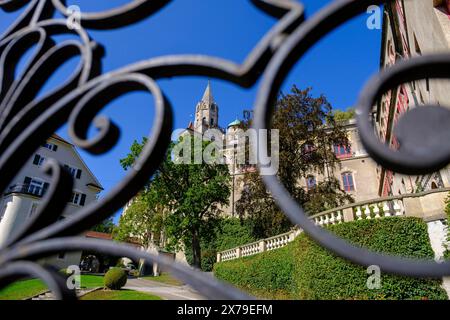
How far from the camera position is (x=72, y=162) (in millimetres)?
29344

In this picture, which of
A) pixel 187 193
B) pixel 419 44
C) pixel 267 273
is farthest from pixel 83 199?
pixel 419 44

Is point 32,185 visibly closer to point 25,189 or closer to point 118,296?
point 25,189

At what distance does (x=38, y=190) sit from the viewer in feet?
87.3

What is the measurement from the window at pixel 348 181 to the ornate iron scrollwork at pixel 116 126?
32389 mm

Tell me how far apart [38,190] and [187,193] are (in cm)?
1512

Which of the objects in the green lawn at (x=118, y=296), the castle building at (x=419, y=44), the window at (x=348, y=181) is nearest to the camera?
the castle building at (x=419, y=44)

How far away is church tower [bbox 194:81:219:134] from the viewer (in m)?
62.1

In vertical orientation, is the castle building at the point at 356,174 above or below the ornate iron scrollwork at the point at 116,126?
above

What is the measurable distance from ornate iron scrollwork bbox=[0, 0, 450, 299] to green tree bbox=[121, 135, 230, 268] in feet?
72.6

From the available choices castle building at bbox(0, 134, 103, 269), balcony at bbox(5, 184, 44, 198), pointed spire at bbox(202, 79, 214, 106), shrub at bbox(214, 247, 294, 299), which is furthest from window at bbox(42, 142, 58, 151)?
pointed spire at bbox(202, 79, 214, 106)

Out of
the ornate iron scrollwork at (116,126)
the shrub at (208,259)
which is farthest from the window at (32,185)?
the ornate iron scrollwork at (116,126)

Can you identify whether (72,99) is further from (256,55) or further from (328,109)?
(328,109)

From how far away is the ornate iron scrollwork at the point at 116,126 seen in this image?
0.67 metres

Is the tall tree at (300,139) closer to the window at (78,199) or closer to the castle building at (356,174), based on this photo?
the castle building at (356,174)
